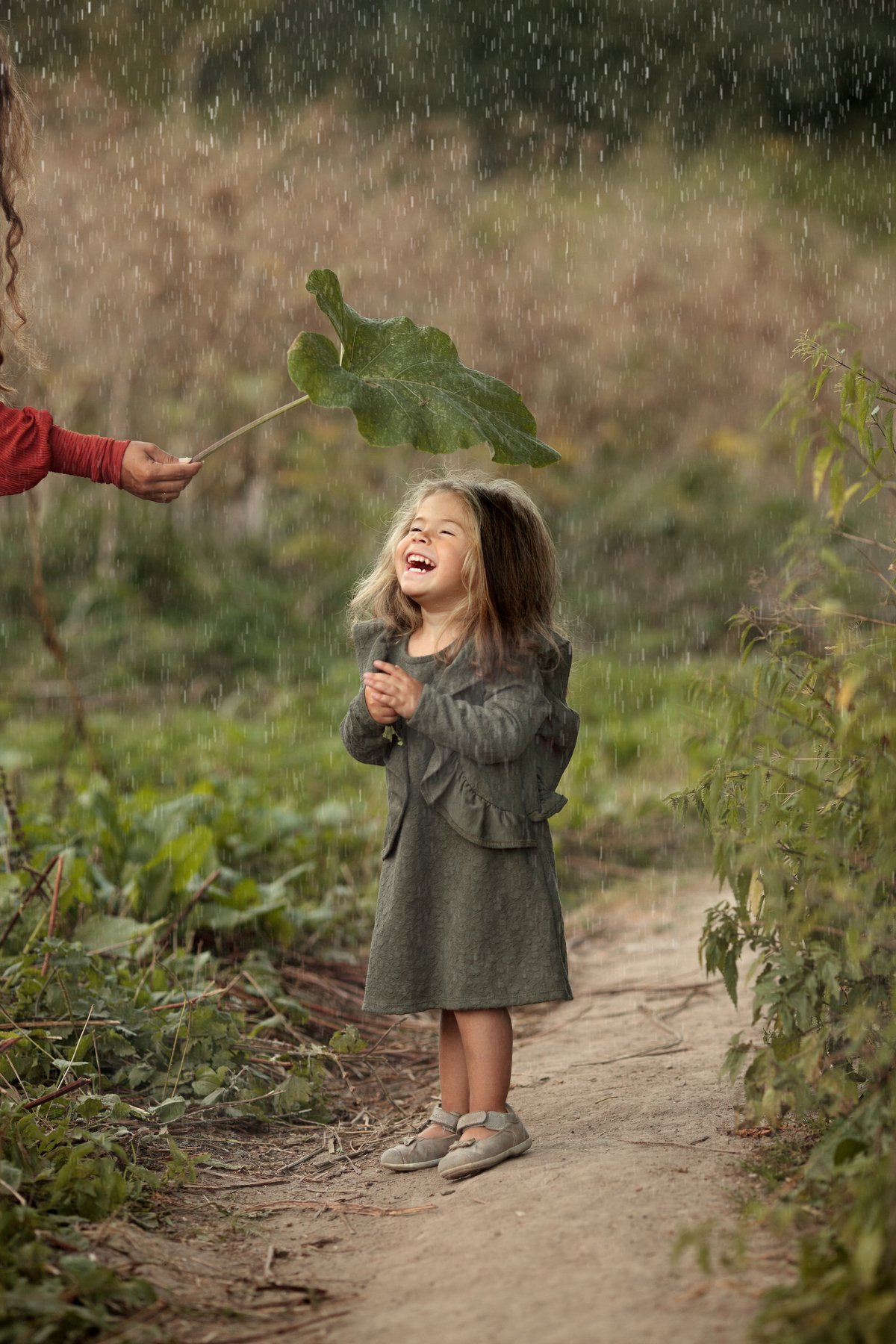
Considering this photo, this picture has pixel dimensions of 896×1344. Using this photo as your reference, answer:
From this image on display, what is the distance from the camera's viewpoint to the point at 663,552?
15258 millimetres

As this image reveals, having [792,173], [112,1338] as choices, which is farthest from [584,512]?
[112,1338]

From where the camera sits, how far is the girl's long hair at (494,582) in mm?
3105

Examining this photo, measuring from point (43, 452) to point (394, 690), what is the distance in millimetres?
979

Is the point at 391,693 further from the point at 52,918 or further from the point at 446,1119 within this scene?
the point at 52,918

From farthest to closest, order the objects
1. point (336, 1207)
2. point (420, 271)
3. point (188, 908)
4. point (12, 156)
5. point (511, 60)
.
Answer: point (511, 60)
point (420, 271)
point (188, 908)
point (12, 156)
point (336, 1207)

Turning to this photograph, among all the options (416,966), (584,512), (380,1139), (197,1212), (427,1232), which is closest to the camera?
(427,1232)

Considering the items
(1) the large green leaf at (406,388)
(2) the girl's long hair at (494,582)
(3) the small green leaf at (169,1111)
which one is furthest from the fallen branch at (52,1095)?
(1) the large green leaf at (406,388)

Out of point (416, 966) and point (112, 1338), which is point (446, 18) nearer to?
point (416, 966)

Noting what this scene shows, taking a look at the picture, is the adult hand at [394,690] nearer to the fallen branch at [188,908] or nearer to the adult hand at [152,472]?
the adult hand at [152,472]

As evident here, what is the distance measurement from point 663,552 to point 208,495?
201 inches

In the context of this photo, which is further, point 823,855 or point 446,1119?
point 446,1119

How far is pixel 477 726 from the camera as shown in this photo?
290 cm

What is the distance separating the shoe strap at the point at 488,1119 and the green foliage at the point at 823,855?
23.1 inches

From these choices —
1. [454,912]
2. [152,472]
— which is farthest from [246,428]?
[454,912]
